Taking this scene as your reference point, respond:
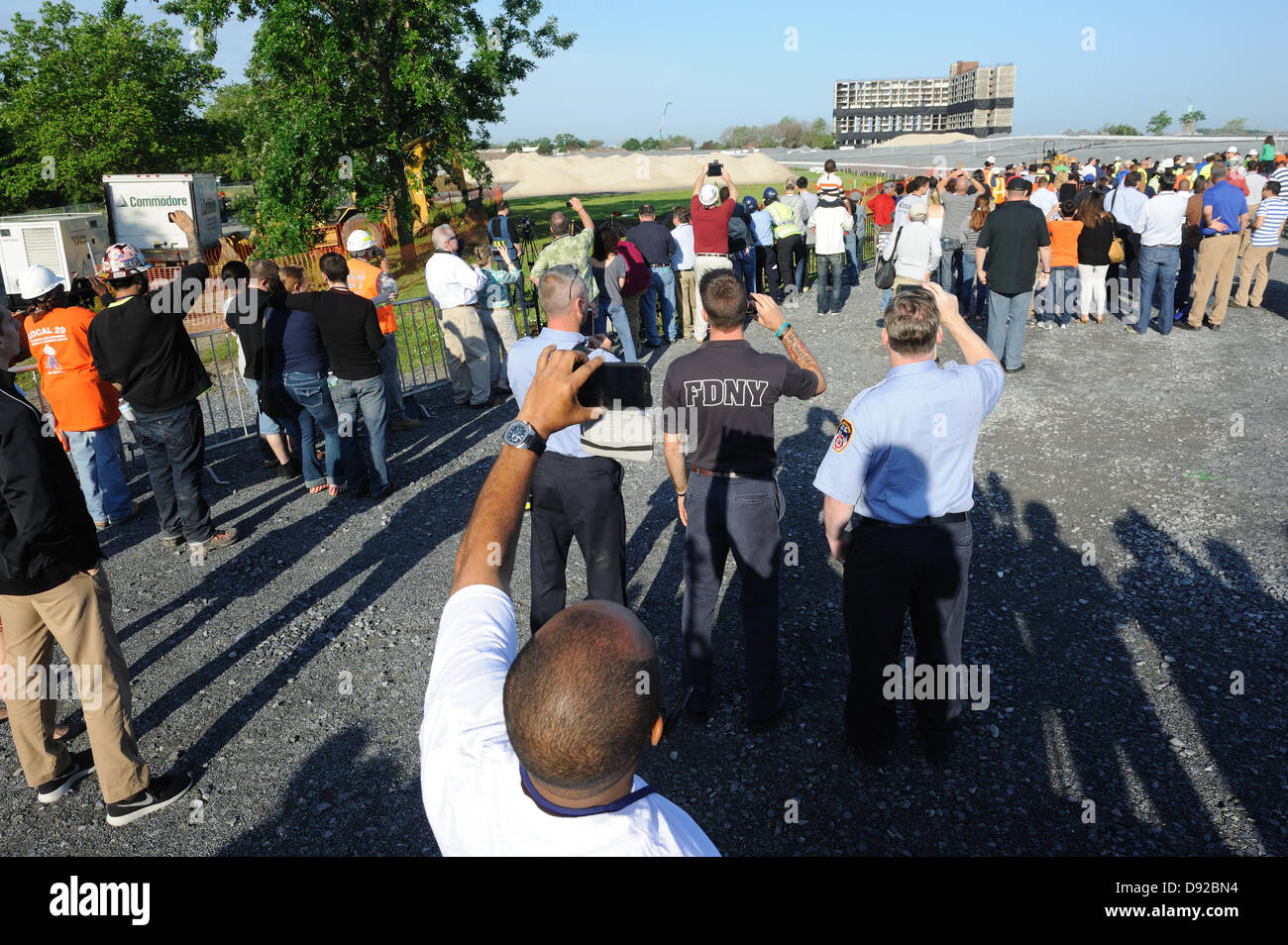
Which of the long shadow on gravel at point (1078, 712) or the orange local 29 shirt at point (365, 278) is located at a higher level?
the orange local 29 shirt at point (365, 278)

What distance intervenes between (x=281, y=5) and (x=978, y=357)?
18490 millimetres

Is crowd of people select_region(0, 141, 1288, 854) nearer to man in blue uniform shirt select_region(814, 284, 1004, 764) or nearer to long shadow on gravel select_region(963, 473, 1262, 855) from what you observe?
man in blue uniform shirt select_region(814, 284, 1004, 764)

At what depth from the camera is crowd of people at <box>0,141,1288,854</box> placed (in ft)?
4.97

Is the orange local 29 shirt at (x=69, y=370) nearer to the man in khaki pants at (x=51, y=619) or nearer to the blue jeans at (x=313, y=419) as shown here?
the blue jeans at (x=313, y=419)

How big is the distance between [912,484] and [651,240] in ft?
28.6

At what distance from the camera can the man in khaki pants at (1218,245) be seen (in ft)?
34.3

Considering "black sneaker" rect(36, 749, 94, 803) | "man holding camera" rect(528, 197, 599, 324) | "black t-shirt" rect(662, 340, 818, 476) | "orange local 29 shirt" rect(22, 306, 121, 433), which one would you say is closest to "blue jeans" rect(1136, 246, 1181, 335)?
"man holding camera" rect(528, 197, 599, 324)

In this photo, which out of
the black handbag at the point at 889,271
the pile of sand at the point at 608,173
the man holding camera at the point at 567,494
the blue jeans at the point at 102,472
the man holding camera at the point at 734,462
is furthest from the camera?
the pile of sand at the point at 608,173

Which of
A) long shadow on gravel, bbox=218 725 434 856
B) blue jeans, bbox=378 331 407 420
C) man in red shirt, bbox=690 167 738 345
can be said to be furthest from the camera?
man in red shirt, bbox=690 167 738 345

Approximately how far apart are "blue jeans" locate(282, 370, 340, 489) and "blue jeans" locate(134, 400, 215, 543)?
2.96ft

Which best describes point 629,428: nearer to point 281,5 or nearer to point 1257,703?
point 1257,703

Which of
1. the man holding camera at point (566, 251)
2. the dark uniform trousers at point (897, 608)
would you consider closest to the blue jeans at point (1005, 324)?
the man holding camera at point (566, 251)

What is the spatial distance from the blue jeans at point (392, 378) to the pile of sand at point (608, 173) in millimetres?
47506

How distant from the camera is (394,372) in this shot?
9062 mm
